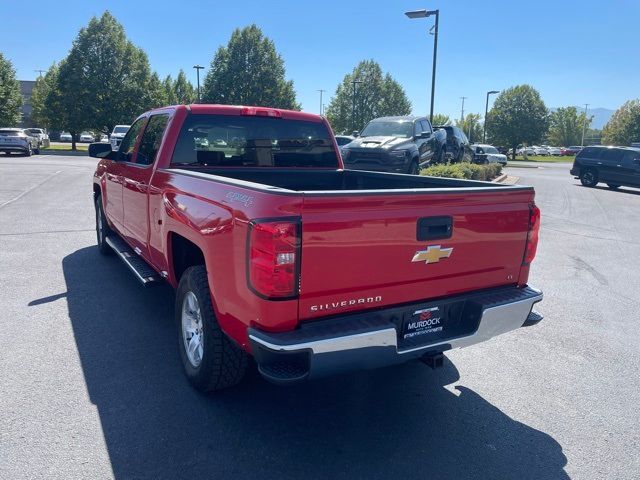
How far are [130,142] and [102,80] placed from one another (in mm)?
43289

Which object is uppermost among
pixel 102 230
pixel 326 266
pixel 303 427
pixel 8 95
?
pixel 8 95

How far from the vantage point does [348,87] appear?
60500 mm

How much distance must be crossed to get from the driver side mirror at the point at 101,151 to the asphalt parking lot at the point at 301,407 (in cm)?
153

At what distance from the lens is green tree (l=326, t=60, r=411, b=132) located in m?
60.1

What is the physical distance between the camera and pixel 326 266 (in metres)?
2.77

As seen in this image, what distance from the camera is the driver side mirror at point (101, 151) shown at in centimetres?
605

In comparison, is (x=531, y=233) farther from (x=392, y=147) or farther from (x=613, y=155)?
(x=613, y=155)

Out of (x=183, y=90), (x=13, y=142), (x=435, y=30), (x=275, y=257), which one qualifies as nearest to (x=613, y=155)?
(x=435, y=30)

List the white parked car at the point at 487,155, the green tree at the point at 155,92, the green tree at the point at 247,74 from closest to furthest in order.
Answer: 1. the white parked car at the point at 487,155
2. the green tree at the point at 155,92
3. the green tree at the point at 247,74

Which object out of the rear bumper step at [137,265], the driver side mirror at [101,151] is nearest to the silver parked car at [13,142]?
the rear bumper step at [137,265]

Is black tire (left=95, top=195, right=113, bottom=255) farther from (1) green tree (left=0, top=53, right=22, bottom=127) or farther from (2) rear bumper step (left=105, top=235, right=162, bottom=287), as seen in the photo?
(1) green tree (left=0, top=53, right=22, bottom=127)

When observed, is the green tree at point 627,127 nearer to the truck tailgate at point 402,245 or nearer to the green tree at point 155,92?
the green tree at point 155,92

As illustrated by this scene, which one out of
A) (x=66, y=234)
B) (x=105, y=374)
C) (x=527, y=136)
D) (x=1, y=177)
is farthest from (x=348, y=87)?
(x=105, y=374)

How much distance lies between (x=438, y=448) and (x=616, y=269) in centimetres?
607
